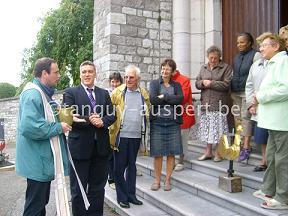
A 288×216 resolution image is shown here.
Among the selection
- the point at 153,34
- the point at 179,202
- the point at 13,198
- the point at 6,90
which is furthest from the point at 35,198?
the point at 6,90

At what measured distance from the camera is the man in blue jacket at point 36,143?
9.29 feet

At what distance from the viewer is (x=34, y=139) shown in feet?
9.39

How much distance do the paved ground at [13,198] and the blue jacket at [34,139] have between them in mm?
1699

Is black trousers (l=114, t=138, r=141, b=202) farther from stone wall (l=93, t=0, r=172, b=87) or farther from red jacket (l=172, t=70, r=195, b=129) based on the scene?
stone wall (l=93, t=0, r=172, b=87)

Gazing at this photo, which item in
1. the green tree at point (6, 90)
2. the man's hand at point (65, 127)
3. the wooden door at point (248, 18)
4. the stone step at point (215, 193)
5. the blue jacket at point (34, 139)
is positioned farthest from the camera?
the green tree at point (6, 90)

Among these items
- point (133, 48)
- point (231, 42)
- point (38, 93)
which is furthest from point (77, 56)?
point (38, 93)

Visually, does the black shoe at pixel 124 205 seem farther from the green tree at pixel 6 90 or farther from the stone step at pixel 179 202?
the green tree at pixel 6 90

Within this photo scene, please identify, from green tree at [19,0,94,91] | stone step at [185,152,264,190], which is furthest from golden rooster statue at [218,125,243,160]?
green tree at [19,0,94,91]

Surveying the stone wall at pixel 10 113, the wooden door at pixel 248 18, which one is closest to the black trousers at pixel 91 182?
the wooden door at pixel 248 18

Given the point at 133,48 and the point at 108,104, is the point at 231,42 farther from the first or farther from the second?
the point at 108,104

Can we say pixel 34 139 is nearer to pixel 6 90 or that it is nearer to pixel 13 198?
pixel 13 198

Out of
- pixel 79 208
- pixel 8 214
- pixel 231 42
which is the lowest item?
pixel 8 214

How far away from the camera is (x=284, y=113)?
3.14 metres

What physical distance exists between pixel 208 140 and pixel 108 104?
1.84 metres
